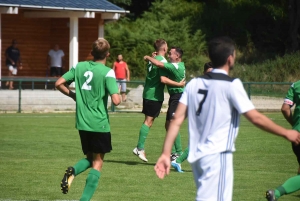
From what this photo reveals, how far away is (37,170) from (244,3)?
3702 cm

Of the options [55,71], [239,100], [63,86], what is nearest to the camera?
[239,100]

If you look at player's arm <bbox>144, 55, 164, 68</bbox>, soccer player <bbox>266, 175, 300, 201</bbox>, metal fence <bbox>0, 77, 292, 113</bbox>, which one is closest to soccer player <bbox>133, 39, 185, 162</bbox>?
player's arm <bbox>144, 55, 164, 68</bbox>

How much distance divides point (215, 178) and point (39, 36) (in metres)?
27.2

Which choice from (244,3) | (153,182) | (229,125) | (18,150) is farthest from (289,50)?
(229,125)

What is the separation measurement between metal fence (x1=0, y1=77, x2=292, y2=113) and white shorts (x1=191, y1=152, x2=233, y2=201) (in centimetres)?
1867

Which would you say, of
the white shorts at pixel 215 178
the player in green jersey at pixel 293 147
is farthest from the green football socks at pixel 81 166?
the white shorts at pixel 215 178

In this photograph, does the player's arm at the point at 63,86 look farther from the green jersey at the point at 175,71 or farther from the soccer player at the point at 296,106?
the green jersey at the point at 175,71

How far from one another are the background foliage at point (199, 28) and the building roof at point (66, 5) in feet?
27.0

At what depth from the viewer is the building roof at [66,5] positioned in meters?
26.7

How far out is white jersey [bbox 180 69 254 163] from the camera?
18.1 feet

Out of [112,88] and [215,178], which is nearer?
[215,178]

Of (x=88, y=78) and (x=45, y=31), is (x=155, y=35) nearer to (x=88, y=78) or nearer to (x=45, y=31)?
(x=45, y=31)

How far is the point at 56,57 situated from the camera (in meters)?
29.9

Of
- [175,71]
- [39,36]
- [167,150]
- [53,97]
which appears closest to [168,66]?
[175,71]
